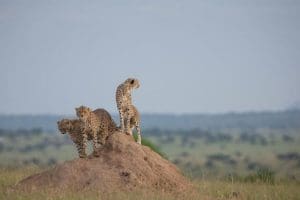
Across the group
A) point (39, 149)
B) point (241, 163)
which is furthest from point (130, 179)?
point (39, 149)

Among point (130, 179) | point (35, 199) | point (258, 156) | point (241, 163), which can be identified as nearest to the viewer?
point (35, 199)

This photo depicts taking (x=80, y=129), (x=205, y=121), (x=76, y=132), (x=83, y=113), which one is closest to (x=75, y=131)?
(x=76, y=132)

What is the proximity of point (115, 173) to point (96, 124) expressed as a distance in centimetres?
87

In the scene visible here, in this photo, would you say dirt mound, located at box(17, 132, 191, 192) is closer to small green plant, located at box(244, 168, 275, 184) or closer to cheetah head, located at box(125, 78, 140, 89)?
cheetah head, located at box(125, 78, 140, 89)

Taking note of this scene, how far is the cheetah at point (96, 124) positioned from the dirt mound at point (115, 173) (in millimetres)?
210

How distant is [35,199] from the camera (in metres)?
15.0

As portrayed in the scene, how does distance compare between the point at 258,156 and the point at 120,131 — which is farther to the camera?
the point at 258,156

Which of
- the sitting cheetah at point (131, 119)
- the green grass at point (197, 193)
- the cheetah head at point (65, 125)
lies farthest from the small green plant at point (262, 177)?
the cheetah head at point (65, 125)

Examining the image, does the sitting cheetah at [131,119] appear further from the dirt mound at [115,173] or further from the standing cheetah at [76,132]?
the standing cheetah at [76,132]

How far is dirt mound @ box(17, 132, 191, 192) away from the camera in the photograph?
631 inches

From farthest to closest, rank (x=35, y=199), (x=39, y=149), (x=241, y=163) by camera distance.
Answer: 1. (x=39, y=149)
2. (x=241, y=163)
3. (x=35, y=199)

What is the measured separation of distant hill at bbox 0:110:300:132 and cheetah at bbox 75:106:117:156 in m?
124

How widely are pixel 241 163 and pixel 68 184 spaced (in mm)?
58835

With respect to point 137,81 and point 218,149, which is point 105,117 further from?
point 218,149
